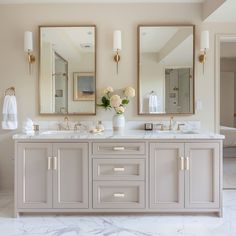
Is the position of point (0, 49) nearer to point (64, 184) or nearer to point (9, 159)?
point (9, 159)

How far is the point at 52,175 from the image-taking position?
2943mm

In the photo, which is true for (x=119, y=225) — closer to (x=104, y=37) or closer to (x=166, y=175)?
(x=166, y=175)

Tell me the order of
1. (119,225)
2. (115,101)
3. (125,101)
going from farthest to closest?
1. (125,101)
2. (115,101)
3. (119,225)

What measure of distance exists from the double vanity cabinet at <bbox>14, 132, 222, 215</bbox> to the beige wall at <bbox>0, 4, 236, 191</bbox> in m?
0.78

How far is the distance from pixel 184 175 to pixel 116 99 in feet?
3.60

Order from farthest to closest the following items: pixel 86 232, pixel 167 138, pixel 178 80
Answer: pixel 178 80
pixel 167 138
pixel 86 232

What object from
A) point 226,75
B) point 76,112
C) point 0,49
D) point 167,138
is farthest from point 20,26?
point 226,75

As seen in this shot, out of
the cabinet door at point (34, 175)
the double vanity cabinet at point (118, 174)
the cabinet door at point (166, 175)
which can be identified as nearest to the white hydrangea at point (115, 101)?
the double vanity cabinet at point (118, 174)

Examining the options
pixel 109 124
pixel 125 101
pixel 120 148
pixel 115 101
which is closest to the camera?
pixel 120 148

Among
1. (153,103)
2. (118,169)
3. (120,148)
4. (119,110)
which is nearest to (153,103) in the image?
(153,103)

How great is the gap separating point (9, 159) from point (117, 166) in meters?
1.50

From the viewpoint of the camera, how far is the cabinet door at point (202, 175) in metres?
2.93

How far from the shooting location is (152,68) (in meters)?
3.58

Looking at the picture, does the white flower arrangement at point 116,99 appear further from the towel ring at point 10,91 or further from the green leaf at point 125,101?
the towel ring at point 10,91
